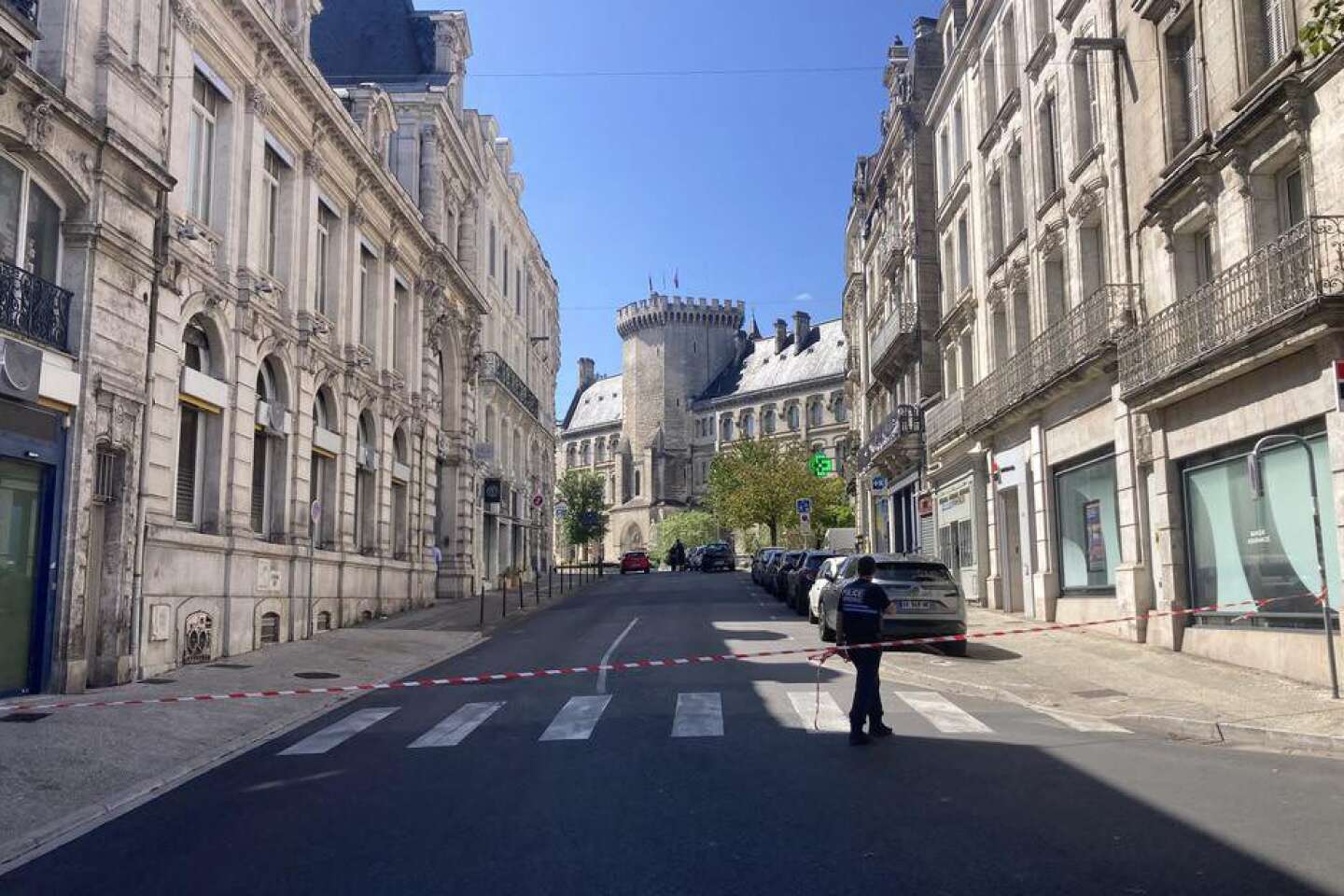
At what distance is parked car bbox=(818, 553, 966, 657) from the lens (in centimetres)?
1680

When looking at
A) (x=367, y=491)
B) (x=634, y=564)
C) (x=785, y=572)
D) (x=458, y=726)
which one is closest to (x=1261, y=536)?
(x=458, y=726)

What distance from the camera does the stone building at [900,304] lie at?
1348 inches

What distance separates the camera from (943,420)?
101ft

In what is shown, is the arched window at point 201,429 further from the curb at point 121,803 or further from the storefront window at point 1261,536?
the storefront window at point 1261,536

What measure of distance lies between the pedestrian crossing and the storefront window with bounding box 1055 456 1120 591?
753 cm

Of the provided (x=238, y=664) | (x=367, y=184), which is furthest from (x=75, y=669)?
(x=367, y=184)

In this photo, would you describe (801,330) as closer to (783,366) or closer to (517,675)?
(783,366)

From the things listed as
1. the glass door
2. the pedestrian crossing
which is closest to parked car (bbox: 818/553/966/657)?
the pedestrian crossing

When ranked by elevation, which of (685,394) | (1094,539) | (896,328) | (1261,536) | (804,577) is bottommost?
(804,577)

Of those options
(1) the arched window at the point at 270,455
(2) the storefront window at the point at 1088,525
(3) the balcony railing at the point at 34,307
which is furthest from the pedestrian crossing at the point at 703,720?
(1) the arched window at the point at 270,455

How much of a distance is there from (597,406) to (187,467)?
11485cm

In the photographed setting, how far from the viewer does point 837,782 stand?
7961 mm

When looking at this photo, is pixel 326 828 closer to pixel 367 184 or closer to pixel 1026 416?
pixel 1026 416

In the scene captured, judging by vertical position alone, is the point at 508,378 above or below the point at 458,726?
above
